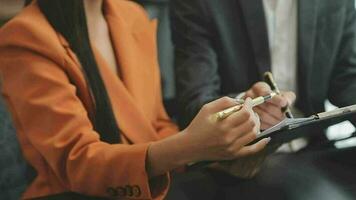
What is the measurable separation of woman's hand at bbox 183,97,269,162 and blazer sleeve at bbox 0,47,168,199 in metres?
0.09

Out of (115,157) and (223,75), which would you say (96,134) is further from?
(223,75)

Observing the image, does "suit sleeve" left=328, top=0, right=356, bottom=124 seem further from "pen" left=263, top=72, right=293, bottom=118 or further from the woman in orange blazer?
the woman in orange blazer

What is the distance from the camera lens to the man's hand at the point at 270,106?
0.73 m

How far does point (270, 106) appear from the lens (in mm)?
753

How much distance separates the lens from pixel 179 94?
2.93 ft

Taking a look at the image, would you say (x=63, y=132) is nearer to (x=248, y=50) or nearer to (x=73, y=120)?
(x=73, y=120)

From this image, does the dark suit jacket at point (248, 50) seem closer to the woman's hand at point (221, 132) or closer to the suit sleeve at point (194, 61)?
the suit sleeve at point (194, 61)

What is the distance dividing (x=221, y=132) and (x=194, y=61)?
335 millimetres

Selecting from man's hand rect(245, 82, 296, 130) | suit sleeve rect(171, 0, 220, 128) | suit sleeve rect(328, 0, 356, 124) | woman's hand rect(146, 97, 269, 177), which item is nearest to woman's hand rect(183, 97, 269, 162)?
woman's hand rect(146, 97, 269, 177)

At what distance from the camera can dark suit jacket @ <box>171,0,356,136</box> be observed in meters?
0.85

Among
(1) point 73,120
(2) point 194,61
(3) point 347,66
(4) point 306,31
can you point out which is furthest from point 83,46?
(3) point 347,66

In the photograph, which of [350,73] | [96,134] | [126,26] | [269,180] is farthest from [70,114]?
[350,73]

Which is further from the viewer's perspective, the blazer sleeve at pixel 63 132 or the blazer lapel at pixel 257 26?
the blazer lapel at pixel 257 26

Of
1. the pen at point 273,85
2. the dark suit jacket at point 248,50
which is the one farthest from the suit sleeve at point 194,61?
the pen at point 273,85
